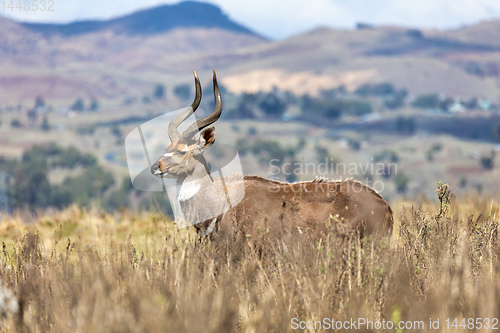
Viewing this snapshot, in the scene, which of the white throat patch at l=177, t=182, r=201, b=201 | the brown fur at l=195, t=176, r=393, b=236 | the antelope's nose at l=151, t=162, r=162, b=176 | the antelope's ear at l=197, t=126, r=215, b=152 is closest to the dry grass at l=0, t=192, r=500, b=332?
the brown fur at l=195, t=176, r=393, b=236

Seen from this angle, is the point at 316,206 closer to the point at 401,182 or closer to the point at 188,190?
the point at 188,190

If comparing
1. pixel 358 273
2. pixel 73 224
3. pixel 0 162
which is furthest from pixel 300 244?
pixel 0 162

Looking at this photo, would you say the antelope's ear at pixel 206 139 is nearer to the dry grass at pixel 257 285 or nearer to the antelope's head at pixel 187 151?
the antelope's head at pixel 187 151

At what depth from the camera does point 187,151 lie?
8.62 m

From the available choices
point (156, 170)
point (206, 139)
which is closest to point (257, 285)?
point (156, 170)

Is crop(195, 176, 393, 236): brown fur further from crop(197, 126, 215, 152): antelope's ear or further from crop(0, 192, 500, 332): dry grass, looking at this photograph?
crop(197, 126, 215, 152): antelope's ear

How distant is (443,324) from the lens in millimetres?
5484

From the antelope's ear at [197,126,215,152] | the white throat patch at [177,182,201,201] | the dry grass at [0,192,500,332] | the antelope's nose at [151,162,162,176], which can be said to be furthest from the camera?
the antelope's ear at [197,126,215,152]

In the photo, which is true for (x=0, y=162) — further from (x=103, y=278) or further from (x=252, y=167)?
(x=103, y=278)

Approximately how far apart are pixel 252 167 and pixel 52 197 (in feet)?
199

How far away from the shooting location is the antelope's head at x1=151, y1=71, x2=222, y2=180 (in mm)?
8469

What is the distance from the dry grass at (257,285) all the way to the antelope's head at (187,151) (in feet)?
4.29

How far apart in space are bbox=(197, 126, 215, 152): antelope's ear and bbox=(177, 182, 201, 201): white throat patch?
1.88 feet

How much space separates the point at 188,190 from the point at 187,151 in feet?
1.95
